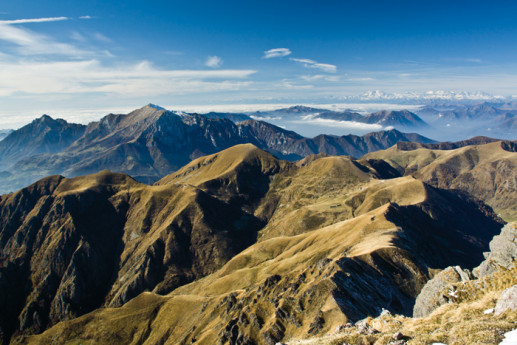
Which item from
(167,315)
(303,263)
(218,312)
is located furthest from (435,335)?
(167,315)

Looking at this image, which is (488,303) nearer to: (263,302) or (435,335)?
(435,335)

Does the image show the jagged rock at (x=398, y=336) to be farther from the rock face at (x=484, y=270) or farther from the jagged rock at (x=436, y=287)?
the jagged rock at (x=436, y=287)

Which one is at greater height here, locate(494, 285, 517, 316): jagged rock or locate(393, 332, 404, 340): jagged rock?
locate(494, 285, 517, 316): jagged rock

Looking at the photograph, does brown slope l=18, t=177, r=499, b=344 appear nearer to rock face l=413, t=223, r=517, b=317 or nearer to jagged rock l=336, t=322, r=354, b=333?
rock face l=413, t=223, r=517, b=317

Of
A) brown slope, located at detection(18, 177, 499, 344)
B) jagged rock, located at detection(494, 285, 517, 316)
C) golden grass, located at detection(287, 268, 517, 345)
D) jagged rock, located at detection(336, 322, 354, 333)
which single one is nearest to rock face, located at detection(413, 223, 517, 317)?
golden grass, located at detection(287, 268, 517, 345)

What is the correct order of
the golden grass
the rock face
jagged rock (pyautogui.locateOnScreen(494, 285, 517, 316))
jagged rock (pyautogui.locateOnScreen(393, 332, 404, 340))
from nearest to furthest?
the golden grass < jagged rock (pyautogui.locateOnScreen(494, 285, 517, 316)) < jagged rock (pyautogui.locateOnScreen(393, 332, 404, 340)) < the rock face

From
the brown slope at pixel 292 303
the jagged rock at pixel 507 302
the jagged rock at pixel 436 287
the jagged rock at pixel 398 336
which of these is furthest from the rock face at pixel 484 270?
the jagged rock at pixel 398 336
